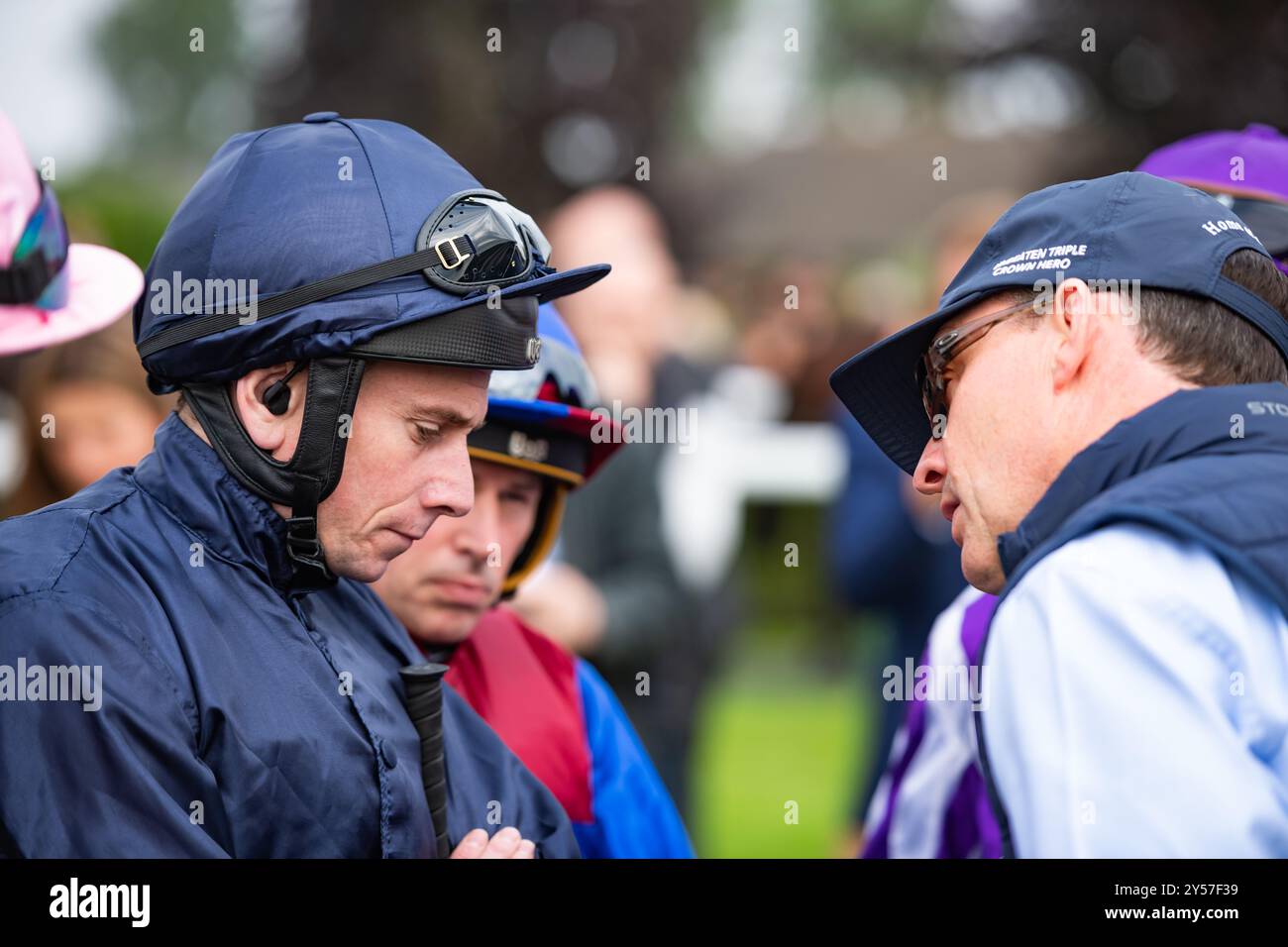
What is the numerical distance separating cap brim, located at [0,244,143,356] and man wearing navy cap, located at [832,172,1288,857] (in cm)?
127

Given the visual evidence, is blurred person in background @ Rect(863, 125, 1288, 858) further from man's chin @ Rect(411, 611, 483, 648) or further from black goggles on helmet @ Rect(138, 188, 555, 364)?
black goggles on helmet @ Rect(138, 188, 555, 364)

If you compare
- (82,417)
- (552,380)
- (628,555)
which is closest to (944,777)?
(552,380)

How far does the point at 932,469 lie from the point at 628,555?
3151 millimetres

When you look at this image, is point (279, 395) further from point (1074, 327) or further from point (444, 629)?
point (1074, 327)

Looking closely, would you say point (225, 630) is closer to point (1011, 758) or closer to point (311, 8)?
point (1011, 758)

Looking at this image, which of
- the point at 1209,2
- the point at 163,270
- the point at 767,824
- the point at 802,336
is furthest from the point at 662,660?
the point at 1209,2

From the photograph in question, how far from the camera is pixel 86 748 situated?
5.99 feet

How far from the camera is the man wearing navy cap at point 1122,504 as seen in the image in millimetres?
1564

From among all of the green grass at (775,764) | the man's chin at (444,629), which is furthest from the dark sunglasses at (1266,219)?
the green grass at (775,764)

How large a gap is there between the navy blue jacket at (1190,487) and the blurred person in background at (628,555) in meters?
3.15

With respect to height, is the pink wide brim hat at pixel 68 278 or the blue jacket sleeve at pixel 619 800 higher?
the pink wide brim hat at pixel 68 278

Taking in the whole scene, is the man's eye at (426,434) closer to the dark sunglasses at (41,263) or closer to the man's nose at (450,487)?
the man's nose at (450,487)

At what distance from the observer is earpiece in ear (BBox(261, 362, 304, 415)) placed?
7.29 ft

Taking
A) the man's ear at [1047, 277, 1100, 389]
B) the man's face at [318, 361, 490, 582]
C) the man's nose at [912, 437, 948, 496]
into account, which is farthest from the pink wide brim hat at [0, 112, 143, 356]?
the man's ear at [1047, 277, 1100, 389]
